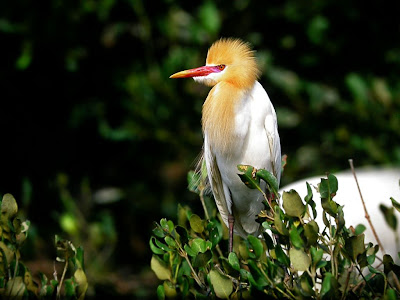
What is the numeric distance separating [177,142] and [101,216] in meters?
0.62

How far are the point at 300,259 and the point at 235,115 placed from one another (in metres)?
0.67

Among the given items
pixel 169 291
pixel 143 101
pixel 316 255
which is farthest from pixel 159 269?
pixel 143 101

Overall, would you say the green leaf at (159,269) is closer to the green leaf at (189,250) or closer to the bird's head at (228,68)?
the green leaf at (189,250)

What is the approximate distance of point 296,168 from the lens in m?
3.52

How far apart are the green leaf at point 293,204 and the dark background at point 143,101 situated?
2068 mm

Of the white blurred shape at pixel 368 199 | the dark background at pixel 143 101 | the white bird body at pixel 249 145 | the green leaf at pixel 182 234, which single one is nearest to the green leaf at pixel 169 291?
the green leaf at pixel 182 234

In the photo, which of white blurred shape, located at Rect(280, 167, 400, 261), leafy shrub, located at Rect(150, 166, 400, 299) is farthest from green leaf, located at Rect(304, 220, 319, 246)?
white blurred shape, located at Rect(280, 167, 400, 261)

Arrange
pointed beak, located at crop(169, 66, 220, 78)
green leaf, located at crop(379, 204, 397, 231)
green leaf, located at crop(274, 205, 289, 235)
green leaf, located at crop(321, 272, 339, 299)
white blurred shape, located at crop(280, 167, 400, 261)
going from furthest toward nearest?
white blurred shape, located at crop(280, 167, 400, 261), pointed beak, located at crop(169, 66, 220, 78), green leaf, located at crop(379, 204, 397, 231), green leaf, located at crop(274, 205, 289, 235), green leaf, located at crop(321, 272, 339, 299)

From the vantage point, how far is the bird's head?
1.79 metres

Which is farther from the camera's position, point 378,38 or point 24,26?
point 378,38

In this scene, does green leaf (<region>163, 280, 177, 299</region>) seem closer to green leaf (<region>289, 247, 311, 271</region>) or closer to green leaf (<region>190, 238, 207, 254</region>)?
green leaf (<region>190, 238, 207, 254</region>)

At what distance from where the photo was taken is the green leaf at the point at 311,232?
48.6 inches

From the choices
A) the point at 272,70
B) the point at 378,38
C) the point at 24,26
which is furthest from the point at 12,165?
the point at 378,38

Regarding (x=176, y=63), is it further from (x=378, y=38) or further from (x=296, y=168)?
(x=378, y=38)
